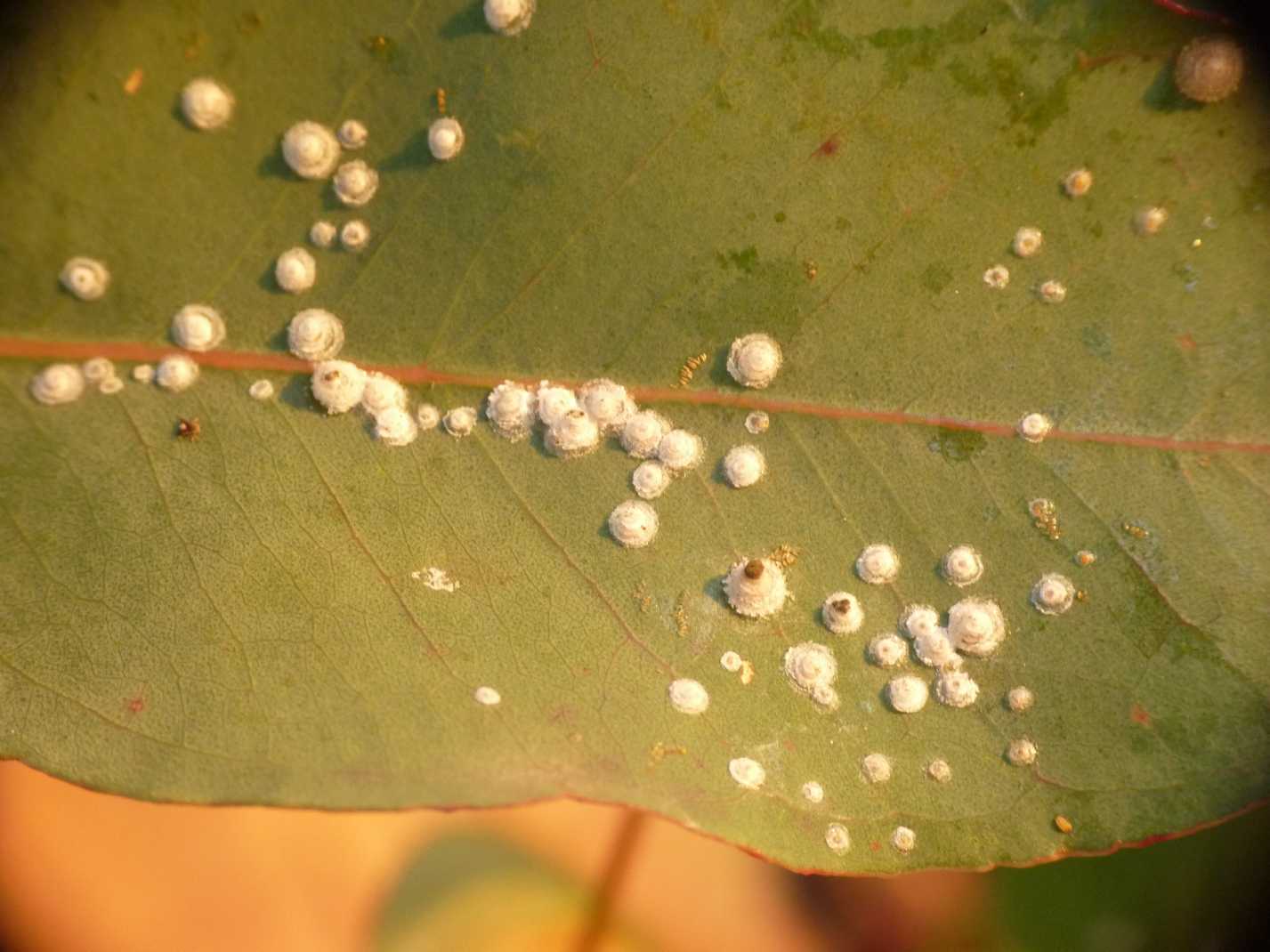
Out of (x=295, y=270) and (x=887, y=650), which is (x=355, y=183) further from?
(x=887, y=650)

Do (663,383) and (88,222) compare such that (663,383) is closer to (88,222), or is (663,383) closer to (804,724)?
(804,724)

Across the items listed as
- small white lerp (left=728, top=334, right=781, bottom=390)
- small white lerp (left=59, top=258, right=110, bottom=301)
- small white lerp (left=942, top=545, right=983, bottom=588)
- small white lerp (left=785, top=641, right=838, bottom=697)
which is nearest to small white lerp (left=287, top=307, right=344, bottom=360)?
small white lerp (left=59, top=258, right=110, bottom=301)

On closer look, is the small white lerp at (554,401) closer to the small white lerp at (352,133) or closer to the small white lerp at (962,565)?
the small white lerp at (352,133)

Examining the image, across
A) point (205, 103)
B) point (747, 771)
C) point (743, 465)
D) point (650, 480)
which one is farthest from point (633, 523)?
point (205, 103)

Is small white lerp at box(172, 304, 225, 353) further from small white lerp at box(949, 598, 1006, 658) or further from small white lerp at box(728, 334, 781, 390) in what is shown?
small white lerp at box(949, 598, 1006, 658)

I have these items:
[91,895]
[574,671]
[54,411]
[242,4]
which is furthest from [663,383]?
[91,895]

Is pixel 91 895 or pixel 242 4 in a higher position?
pixel 242 4
